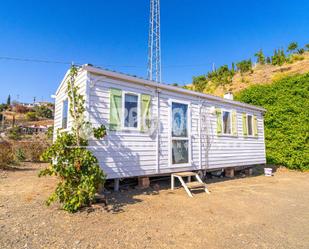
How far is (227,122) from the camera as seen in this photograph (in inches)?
319

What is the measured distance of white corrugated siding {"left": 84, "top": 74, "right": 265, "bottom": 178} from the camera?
4.84 m

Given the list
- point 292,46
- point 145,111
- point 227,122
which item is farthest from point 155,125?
point 292,46

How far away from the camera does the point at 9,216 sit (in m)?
3.52

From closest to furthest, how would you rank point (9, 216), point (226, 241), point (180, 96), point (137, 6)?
1. point (226, 241)
2. point (9, 216)
3. point (180, 96)
4. point (137, 6)

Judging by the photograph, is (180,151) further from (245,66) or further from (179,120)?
(245,66)

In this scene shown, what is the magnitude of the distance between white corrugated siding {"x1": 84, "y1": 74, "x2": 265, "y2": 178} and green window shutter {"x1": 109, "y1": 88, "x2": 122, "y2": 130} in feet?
0.36

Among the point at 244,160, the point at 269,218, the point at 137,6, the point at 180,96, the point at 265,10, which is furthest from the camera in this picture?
the point at 137,6

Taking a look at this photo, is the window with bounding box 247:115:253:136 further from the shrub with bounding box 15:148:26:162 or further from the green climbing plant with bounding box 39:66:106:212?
the shrub with bounding box 15:148:26:162

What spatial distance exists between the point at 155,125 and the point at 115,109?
136cm

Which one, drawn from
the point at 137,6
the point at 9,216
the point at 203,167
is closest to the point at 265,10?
the point at 137,6

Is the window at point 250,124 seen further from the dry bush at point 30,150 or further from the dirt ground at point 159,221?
the dry bush at point 30,150

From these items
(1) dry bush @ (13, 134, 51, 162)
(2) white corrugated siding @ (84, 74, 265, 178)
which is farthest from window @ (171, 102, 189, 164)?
(1) dry bush @ (13, 134, 51, 162)

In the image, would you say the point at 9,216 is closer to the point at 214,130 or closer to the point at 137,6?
the point at 214,130

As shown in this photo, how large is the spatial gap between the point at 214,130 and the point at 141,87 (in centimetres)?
342
